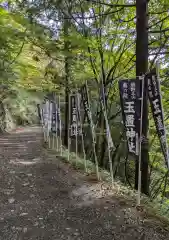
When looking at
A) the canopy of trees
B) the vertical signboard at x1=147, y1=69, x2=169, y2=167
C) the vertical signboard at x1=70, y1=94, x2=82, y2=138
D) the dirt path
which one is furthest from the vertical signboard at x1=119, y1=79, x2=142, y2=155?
the vertical signboard at x1=70, y1=94, x2=82, y2=138

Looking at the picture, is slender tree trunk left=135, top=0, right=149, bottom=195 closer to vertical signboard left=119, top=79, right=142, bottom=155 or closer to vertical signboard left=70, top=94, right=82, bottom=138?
vertical signboard left=119, top=79, right=142, bottom=155

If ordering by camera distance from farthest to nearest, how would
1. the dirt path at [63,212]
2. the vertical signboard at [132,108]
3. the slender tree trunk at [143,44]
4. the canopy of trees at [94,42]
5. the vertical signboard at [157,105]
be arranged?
the canopy of trees at [94,42] < the slender tree trunk at [143,44] < the vertical signboard at [132,108] < the vertical signboard at [157,105] < the dirt path at [63,212]

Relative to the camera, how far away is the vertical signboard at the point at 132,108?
12.7 ft

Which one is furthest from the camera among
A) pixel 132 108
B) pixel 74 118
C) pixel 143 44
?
pixel 74 118

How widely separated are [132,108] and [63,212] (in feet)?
6.29

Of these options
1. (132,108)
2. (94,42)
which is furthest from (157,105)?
(94,42)

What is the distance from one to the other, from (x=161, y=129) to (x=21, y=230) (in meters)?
2.33

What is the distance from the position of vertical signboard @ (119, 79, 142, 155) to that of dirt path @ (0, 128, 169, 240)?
1006 millimetres

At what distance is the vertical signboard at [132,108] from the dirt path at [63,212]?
101 cm

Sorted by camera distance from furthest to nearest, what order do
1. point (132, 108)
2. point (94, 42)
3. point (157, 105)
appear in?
1. point (94, 42)
2. point (132, 108)
3. point (157, 105)

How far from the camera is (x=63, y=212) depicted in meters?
3.44

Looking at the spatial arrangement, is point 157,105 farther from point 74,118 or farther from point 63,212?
point 74,118

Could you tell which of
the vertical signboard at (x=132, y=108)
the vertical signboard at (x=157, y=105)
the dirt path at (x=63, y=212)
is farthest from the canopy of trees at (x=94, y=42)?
the dirt path at (x=63, y=212)

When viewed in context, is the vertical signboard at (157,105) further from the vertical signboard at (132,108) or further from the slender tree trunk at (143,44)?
the slender tree trunk at (143,44)
